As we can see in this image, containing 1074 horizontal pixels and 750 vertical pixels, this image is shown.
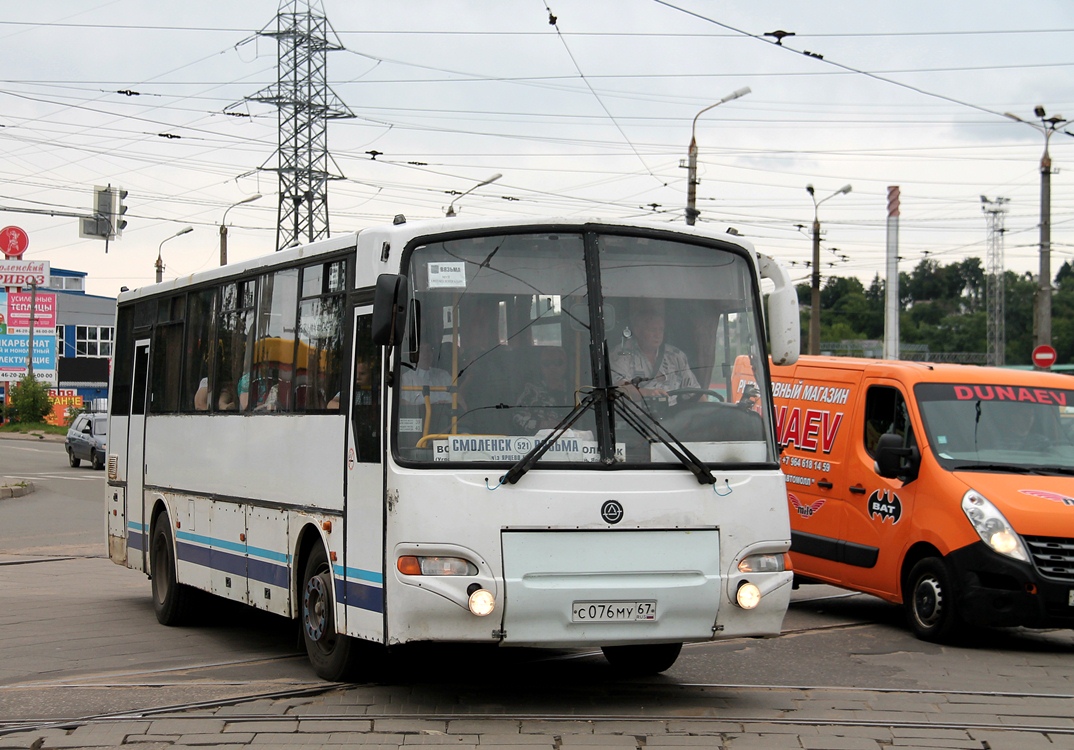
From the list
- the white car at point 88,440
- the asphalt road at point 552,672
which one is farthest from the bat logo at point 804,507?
the white car at point 88,440

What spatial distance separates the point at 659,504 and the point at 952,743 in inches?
74.1

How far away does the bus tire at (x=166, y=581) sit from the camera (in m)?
11.9

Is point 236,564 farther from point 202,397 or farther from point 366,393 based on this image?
point 366,393

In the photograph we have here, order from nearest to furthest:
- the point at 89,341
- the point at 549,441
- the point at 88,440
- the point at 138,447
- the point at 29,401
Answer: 1. the point at 549,441
2. the point at 138,447
3. the point at 88,440
4. the point at 29,401
5. the point at 89,341

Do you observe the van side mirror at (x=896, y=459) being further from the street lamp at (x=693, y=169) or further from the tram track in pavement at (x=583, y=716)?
the street lamp at (x=693, y=169)

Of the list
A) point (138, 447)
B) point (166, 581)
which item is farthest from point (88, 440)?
point (166, 581)

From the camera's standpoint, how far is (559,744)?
6.90 m

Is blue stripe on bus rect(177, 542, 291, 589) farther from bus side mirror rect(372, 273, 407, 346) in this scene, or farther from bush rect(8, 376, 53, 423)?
bush rect(8, 376, 53, 423)

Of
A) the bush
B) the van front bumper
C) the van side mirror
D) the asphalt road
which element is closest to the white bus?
the asphalt road

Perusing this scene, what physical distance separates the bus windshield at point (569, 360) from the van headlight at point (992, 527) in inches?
121

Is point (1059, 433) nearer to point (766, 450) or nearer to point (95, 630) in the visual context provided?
point (766, 450)

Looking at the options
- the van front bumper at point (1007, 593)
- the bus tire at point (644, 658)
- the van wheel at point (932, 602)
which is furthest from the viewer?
the van wheel at point (932, 602)

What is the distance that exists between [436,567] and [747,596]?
5.61 ft

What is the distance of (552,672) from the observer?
931 centimetres
